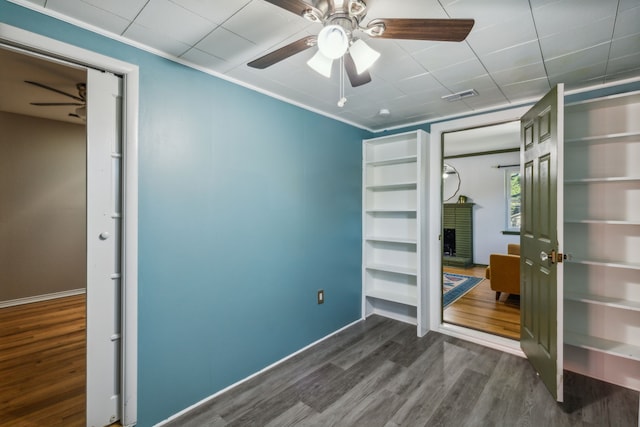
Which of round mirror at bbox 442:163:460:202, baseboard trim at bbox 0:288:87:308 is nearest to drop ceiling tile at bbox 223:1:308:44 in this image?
baseboard trim at bbox 0:288:87:308

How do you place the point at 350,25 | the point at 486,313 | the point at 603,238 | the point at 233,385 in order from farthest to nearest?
the point at 486,313 → the point at 603,238 → the point at 233,385 → the point at 350,25

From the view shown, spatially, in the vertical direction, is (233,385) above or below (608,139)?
below

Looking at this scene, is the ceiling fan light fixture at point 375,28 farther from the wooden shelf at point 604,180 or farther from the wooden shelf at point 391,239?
the wooden shelf at point 391,239

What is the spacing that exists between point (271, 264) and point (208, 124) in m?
1.21

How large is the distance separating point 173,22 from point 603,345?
3.58 meters

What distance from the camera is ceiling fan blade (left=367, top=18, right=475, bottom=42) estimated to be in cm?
111

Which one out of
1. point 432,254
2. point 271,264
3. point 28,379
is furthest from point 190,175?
point 432,254

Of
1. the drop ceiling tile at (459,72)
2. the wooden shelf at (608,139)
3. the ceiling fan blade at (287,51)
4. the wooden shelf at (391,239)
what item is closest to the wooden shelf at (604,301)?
the wooden shelf at (608,139)

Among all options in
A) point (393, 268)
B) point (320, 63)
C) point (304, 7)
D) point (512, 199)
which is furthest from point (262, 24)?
point (512, 199)

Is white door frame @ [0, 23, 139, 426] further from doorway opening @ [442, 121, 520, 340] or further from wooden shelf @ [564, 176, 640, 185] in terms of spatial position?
doorway opening @ [442, 121, 520, 340]

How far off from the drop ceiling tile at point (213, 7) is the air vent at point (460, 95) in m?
1.86

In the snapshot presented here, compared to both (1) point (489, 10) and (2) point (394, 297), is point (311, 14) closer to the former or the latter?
(1) point (489, 10)

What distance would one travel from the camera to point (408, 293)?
348 centimetres

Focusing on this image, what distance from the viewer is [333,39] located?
1146mm
